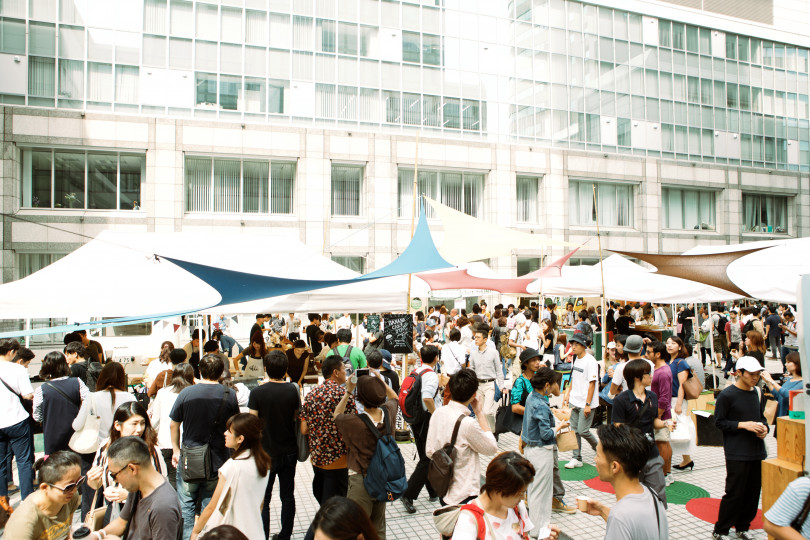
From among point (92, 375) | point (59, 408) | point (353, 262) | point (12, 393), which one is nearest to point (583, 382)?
point (59, 408)

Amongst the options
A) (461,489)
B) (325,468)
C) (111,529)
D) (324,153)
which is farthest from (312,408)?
(324,153)

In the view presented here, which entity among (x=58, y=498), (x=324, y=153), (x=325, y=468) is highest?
(x=324, y=153)

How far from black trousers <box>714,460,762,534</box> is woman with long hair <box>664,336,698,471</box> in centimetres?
172

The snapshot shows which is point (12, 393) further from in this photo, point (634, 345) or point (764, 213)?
point (764, 213)

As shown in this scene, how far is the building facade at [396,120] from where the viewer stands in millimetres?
20938

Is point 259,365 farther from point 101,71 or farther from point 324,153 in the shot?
point 101,71

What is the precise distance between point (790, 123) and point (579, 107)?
638 inches

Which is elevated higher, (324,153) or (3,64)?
(3,64)

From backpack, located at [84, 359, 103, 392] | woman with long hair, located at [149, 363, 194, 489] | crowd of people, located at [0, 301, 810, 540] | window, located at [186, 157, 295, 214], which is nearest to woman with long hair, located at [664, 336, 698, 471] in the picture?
crowd of people, located at [0, 301, 810, 540]

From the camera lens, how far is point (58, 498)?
11.3ft

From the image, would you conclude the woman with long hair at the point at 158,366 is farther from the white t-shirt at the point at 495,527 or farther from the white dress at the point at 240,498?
the white t-shirt at the point at 495,527

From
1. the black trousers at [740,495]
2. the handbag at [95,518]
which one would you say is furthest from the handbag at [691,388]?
the handbag at [95,518]

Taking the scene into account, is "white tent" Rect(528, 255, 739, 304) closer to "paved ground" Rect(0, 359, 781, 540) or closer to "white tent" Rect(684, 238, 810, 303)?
"paved ground" Rect(0, 359, 781, 540)

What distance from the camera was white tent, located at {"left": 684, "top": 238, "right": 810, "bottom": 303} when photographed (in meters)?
5.62
